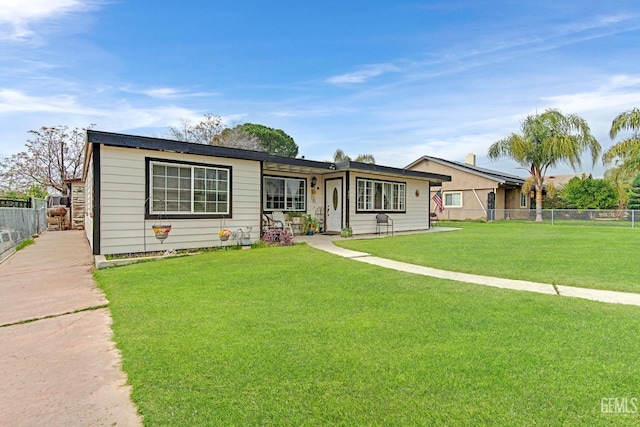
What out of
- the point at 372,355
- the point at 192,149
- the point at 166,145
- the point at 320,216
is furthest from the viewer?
the point at 320,216

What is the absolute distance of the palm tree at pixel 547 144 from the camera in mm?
21959

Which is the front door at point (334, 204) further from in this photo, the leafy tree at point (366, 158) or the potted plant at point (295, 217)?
the leafy tree at point (366, 158)

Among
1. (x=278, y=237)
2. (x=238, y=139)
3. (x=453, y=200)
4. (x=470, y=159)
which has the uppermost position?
(x=238, y=139)

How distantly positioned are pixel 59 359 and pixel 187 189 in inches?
246

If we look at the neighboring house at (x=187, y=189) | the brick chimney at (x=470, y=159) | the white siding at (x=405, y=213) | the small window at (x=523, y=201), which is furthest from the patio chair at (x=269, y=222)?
the brick chimney at (x=470, y=159)

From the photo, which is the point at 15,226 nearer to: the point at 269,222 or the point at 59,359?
the point at 269,222

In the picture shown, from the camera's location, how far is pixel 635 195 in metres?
24.7

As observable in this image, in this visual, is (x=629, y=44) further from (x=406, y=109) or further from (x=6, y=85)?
(x=6, y=85)

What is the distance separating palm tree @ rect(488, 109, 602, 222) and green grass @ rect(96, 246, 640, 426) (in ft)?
68.7

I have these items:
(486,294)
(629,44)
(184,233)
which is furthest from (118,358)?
(629,44)

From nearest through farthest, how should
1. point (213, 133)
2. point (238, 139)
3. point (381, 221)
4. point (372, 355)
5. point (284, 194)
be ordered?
point (372, 355)
point (284, 194)
point (381, 221)
point (238, 139)
point (213, 133)

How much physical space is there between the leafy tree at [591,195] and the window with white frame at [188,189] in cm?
2595

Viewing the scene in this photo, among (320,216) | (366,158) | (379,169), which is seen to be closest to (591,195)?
(366,158)

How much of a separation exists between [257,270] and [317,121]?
52.8 feet
